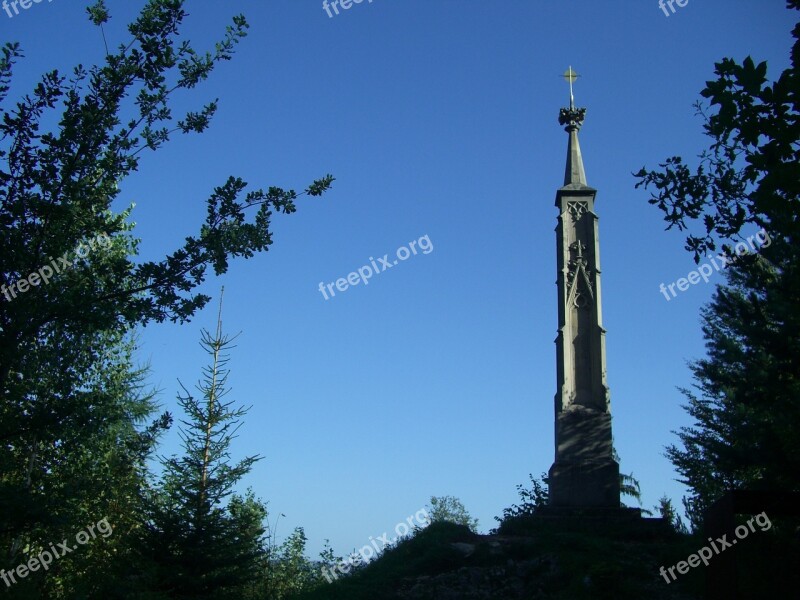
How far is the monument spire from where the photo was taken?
57.0ft

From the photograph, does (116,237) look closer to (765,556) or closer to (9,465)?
(9,465)

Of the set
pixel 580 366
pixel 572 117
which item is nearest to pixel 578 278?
pixel 580 366

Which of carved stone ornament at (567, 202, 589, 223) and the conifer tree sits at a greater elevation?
carved stone ornament at (567, 202, 589, 223)

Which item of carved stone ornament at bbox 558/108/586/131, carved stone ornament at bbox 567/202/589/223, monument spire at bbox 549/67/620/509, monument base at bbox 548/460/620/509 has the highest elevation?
carved stone ornament at bbox 558/108/586/131

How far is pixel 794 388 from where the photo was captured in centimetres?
1554

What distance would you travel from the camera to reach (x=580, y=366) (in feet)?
61.1

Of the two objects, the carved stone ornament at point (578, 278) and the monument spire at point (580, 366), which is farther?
the carved stone ornament at point (578, 278)

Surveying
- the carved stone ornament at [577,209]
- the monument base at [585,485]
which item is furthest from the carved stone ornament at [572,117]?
the monument base at [585,485]

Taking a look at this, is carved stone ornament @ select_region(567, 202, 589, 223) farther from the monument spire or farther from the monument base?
the monument base

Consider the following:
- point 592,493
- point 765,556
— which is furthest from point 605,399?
point 765,556

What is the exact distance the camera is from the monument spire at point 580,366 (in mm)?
17375

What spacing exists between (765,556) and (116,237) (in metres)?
19.6

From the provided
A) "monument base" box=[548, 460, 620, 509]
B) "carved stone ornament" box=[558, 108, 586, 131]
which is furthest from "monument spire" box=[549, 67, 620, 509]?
"carved stone ornament" box=[558, 108, 586, 131]

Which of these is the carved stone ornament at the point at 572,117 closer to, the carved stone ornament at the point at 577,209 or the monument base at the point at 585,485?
the carved stone ornament at the point at 577,209
